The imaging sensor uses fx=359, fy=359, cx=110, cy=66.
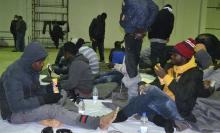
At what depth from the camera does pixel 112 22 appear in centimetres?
1530

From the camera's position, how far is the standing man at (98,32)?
1074cm

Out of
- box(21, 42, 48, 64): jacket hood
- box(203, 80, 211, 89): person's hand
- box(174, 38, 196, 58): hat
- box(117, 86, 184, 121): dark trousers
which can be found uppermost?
box(174, 38, 196, 58): hat

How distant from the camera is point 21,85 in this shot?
3570 mm

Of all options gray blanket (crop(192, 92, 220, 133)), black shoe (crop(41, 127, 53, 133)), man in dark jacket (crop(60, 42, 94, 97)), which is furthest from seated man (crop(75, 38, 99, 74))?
black shoe (crop(41, 127, 53, 133))

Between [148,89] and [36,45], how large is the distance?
1.26m

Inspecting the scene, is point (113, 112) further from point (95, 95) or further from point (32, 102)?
point (95, 95)

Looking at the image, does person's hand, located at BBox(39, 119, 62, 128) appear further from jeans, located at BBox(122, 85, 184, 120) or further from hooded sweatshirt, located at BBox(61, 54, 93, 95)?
hooded sweatshirt, located at BBox(61, 54, 93, 95)

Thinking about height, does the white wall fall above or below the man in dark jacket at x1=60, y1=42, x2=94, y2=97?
above

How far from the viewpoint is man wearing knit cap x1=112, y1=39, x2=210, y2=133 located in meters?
3.62

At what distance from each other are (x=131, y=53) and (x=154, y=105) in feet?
3.34

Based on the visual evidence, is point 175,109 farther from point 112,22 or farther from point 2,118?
point 112,22

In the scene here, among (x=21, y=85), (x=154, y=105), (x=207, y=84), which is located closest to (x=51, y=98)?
(x=21, y=85)

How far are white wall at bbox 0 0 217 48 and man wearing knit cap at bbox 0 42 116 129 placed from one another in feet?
36.9

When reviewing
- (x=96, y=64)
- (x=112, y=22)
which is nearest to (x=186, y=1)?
(x=112, y=22)
